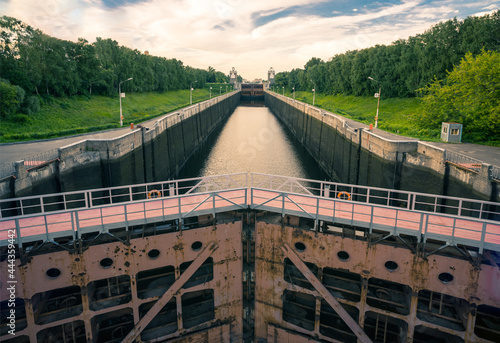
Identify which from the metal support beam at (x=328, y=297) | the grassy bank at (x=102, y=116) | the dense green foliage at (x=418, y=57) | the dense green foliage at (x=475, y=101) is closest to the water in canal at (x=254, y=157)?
the grassy bank at (x=102, y=116)

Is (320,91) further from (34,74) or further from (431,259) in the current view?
(431,259)

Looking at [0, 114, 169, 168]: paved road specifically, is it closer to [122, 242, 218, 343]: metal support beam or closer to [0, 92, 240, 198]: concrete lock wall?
[0, 92, 240, 198]: concrete lock wall

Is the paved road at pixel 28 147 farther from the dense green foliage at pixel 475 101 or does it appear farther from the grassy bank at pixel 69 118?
the dense green foliage at pixel 475 101

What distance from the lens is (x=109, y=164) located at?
22.2m

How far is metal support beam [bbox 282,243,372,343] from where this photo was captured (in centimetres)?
1165

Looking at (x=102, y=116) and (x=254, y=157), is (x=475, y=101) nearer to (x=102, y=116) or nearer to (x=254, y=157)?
(x=254, y=157)

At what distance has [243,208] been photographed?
41.8ft

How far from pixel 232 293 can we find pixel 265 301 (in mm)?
1374

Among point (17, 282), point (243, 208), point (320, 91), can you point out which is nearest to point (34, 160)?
point (17, 282)

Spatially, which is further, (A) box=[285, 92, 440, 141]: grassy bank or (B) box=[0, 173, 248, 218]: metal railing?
(A) box=[285, 92, 440, 141]: grassy bank

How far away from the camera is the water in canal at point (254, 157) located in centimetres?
3644

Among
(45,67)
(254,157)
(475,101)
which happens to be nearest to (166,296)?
(475,101)

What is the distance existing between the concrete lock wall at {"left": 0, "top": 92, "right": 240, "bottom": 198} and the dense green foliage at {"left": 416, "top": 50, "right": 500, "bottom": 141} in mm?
27132

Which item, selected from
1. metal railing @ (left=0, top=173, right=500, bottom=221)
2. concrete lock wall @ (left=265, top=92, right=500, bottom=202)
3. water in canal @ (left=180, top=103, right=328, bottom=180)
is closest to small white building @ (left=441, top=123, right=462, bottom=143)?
concrete lock wall @ (left=265, top=92, right=500, bottom=202)
